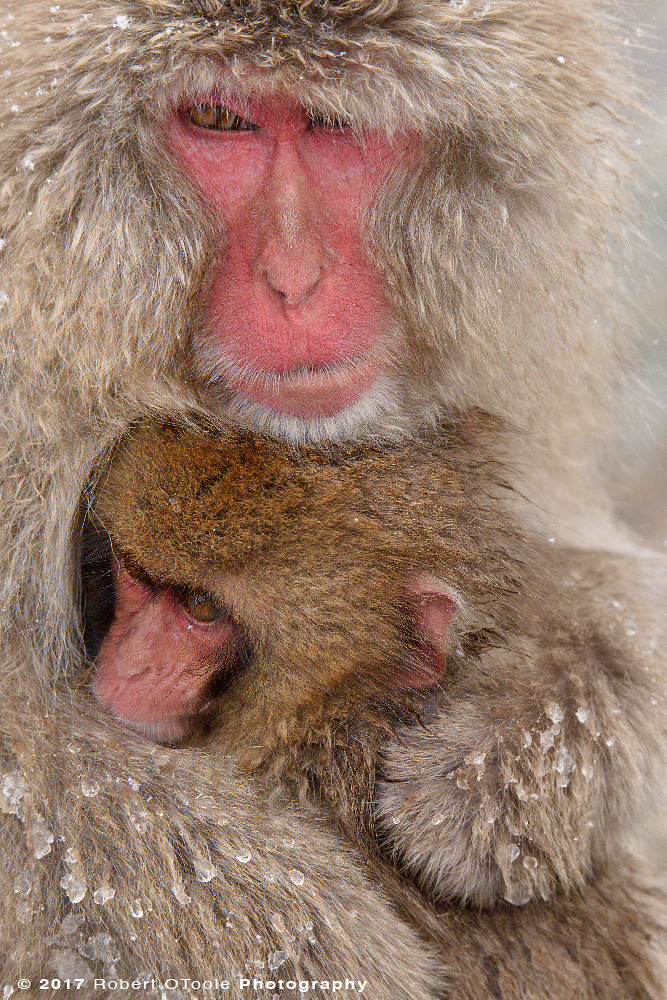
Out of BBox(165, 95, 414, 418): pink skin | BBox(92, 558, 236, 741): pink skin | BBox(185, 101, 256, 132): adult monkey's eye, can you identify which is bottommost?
BBox(92, 558, 236, 741): pink skin

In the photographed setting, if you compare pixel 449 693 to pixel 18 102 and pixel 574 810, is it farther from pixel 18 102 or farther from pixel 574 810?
pixel 18 102

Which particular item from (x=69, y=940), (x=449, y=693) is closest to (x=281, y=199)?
(x=449, y=693)

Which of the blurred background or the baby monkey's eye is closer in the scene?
the baby monkey's eye

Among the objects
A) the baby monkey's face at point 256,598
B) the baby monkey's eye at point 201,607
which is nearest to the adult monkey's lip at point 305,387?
the baby monkey's face at point 256,598

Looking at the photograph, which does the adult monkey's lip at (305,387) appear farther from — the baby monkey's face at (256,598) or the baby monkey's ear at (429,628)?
the baby monkey's ear at (429,628)

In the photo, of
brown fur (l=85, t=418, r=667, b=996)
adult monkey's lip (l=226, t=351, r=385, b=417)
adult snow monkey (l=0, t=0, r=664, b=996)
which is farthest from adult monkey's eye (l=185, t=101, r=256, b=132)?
brown fur (l=85, t=418, r=667, b=996)

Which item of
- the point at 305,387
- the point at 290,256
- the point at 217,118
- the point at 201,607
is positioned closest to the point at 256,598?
the point at 201,607

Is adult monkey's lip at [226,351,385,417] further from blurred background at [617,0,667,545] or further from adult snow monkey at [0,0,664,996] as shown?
blurred background at [617,0,667,545]
